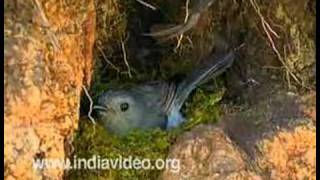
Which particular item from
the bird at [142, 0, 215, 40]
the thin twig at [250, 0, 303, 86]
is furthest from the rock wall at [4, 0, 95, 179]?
the thin twig at [250, 0, 303, 86]

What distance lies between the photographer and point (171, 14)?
173cm

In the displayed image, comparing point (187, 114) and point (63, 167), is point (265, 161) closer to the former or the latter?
point (187, 114)

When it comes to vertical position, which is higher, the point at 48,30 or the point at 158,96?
the point at 48,30

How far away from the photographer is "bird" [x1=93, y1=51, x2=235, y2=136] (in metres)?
1.65

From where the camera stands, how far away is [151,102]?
1.69m

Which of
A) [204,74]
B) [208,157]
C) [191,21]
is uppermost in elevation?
[191,21]

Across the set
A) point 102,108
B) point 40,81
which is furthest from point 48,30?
point 102,108

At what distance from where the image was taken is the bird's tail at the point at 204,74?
171 cm

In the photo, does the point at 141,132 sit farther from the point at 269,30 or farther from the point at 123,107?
the point at 269,30

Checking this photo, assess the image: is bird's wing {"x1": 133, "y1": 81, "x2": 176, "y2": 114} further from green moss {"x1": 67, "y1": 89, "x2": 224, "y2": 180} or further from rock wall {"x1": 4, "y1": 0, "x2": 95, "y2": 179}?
rock wall {"x1": 4, "y1": 0, "x2": 95, "y2": 179}

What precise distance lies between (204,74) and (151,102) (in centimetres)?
13

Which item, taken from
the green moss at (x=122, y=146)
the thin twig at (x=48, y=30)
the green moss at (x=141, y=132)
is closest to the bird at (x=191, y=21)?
the green moss at (x=141, y=132)
